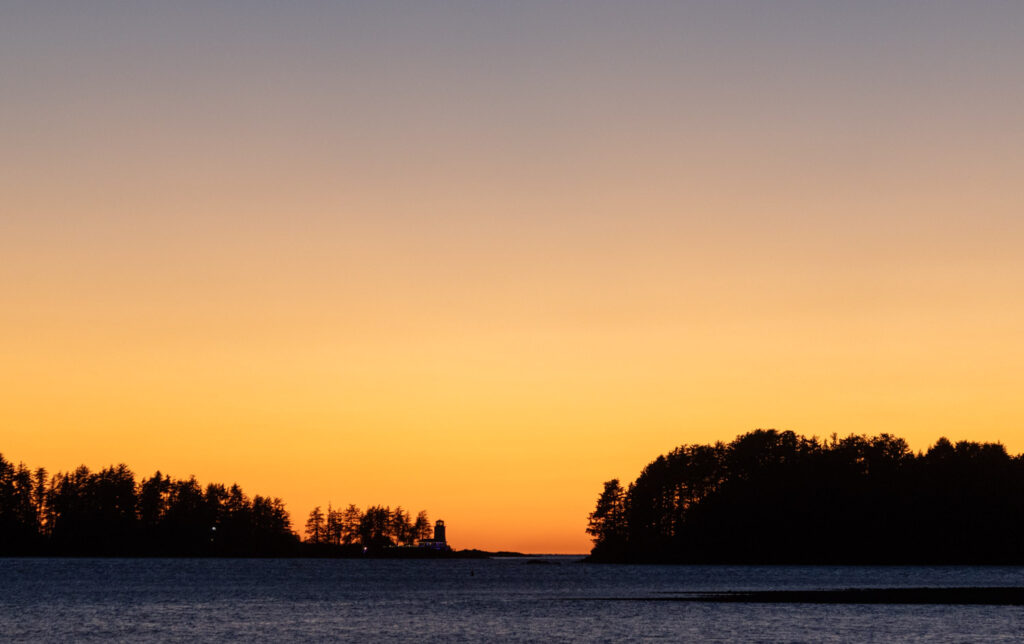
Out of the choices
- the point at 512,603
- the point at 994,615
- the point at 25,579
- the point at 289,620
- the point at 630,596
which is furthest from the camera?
the point at 25,579

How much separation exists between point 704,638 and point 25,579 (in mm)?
150655

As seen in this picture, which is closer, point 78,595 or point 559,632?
point 559,632

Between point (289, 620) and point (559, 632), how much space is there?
98.8 ft

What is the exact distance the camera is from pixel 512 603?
138625mm

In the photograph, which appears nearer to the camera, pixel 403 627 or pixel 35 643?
pixel 35 643

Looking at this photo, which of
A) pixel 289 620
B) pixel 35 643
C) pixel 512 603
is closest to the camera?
pixel 35 643

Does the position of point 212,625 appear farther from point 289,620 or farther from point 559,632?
point 559,632

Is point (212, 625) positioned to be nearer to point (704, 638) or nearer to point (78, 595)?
point (704, 638)

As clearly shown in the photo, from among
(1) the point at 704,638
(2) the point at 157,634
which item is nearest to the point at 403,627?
(2) the point at 157,634

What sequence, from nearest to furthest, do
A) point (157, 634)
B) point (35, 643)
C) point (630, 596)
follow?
point (35, 643), point (157, 634), point (630, 596)

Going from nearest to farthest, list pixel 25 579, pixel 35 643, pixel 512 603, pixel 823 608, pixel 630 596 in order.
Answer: pixel 35 643
pixel 823 608
pixel 512 603
pixel 630 596
pixel 25 579

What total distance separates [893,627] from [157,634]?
6342 centimetres

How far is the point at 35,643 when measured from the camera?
283ft

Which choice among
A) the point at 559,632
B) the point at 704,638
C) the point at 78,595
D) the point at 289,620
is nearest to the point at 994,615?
the point at 704,638
